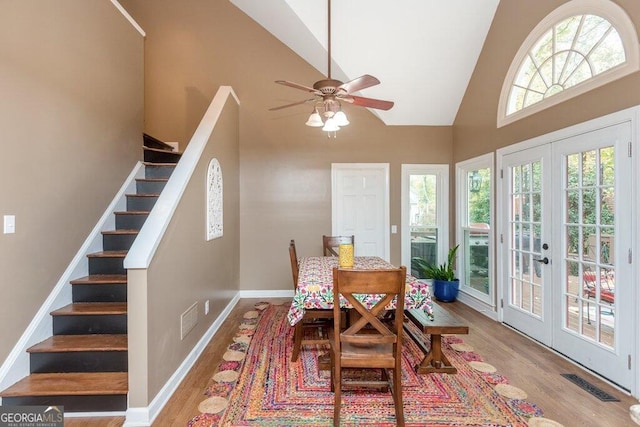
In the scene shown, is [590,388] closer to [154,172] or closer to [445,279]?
[445,279]

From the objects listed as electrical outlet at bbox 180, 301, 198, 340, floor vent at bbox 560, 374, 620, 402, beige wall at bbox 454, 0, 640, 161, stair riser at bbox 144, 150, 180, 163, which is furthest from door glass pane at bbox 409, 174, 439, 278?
stair riser at bbox 144, 150, 180, 163

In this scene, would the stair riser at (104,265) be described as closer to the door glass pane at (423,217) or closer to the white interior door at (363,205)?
the white interior door at (363,205)

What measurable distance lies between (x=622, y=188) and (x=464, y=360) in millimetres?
1867

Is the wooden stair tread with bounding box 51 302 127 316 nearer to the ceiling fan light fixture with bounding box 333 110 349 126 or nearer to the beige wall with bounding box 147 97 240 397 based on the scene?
the beige wall with bounding box 147 97 240 397

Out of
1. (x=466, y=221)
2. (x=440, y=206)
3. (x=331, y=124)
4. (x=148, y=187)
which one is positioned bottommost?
(x=466, y=221)

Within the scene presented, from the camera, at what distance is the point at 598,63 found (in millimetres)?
2525

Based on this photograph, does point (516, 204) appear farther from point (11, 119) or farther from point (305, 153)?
point (11, 119)

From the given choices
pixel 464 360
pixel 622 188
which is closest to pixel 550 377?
pixel 464 360

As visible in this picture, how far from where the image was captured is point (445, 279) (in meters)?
4.64

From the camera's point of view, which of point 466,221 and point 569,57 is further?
point 466,221

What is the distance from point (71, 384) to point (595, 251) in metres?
4.09

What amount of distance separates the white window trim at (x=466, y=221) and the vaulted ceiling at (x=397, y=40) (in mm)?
992

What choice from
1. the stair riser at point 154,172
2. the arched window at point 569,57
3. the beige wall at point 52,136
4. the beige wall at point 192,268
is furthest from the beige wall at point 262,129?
the arched window at point 569,57

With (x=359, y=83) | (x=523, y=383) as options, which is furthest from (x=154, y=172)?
(x=523, y=383)
